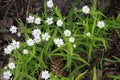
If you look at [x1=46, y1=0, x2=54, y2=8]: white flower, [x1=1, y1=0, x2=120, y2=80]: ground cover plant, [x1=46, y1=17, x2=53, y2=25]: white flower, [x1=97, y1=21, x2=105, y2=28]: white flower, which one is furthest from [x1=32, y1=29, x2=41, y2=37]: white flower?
[x1=97, y1=21, x2=105, y2=28]: white flower

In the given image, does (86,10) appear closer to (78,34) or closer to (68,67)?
(78,34)

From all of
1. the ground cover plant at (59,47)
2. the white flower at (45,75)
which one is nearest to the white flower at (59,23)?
the ground cover plant at (59,47)

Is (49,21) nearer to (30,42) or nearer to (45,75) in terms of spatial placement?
(30,42)

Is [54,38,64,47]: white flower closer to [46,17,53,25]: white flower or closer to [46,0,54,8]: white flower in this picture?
[46,17,53,25]: white flower

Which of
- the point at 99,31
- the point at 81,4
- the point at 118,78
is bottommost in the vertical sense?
the point at 118,78

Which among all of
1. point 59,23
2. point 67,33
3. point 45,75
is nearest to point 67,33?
point 67,33

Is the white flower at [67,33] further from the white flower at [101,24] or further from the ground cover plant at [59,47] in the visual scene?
the white flower at [101,24]

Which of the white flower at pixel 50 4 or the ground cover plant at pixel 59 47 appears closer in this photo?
the ground cover plant at pixel 59 47

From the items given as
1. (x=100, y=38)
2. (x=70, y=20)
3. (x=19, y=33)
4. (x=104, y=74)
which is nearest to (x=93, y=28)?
(x=100, y=38)
